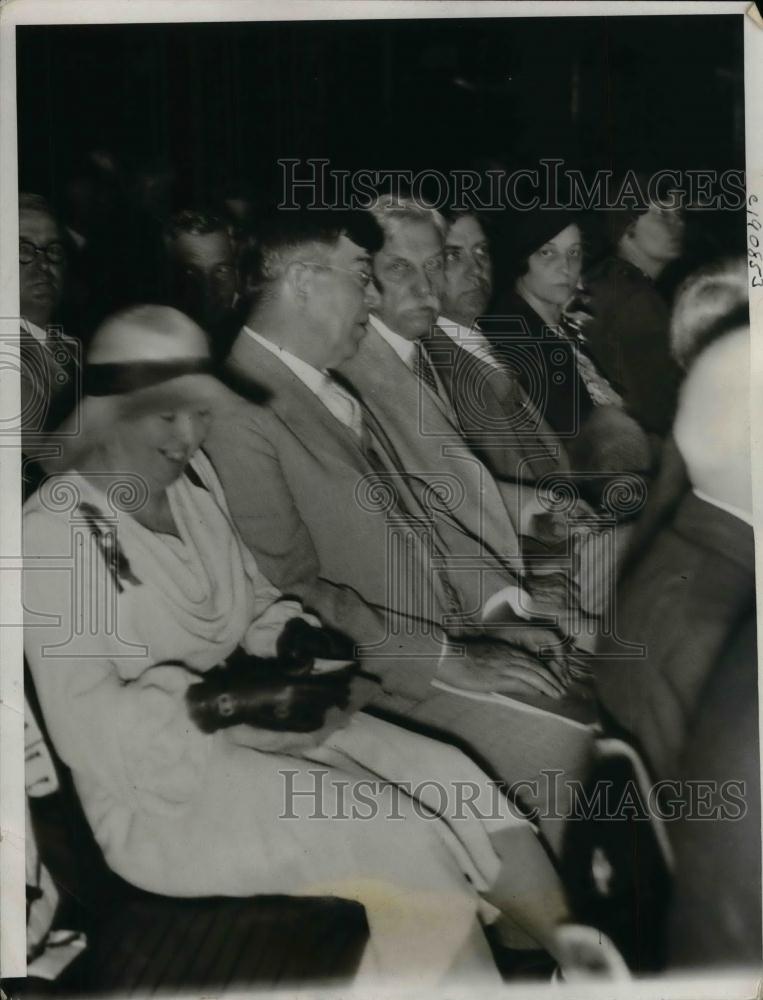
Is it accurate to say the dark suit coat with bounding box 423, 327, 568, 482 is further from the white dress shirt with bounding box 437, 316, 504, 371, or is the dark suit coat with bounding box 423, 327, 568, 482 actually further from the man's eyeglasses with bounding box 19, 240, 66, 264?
the man's eyeglasses with bounding box 19, 240, 66, 264

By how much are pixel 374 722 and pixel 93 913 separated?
3.27 feet

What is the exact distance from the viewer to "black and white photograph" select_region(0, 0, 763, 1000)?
2654mm

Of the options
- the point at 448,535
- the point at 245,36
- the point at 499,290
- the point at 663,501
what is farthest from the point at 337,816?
the point at 245,36

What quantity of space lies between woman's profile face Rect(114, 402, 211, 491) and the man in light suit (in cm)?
7

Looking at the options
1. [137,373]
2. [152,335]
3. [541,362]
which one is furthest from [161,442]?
[541,362]

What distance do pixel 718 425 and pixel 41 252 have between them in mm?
2116

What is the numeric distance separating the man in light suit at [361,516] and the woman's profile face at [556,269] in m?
0.48

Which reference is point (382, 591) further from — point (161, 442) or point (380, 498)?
point (161, 442)

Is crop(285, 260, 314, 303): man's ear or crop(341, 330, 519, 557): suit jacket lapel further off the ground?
crop(285, 260, 314, 303): man's ear

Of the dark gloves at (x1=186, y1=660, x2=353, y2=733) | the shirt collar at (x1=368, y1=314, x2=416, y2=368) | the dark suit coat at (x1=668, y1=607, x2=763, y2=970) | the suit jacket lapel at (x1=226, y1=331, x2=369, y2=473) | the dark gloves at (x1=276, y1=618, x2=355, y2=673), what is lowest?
the dark suit coat at (x1=668, y1=607, x2=763, y2=970)

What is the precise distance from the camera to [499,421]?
2.72 meters

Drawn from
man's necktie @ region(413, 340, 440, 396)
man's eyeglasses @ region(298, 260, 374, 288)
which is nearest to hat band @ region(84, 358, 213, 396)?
man's eyeglasses @ region(298, 260, 374, 288)

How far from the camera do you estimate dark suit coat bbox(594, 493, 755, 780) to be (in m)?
2.70

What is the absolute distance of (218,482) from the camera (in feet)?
8.86
